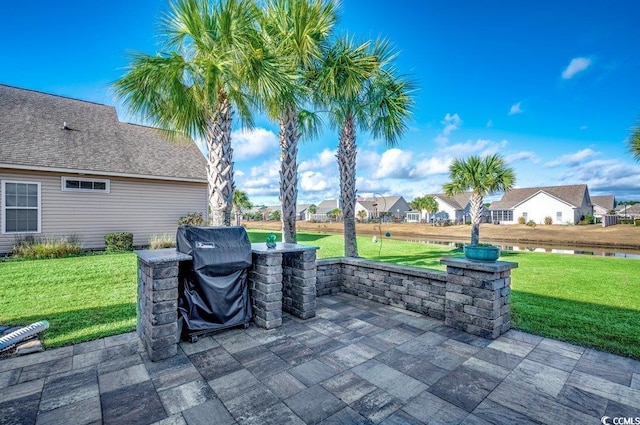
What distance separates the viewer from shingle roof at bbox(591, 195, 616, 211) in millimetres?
44647

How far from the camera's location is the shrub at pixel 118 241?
9.94 metres

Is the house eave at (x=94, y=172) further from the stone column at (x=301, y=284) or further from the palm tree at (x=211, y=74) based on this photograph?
the stone column at (x=301, y=284)

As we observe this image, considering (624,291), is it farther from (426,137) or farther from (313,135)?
(426,137)

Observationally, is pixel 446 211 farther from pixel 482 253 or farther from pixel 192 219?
pixel 482 253

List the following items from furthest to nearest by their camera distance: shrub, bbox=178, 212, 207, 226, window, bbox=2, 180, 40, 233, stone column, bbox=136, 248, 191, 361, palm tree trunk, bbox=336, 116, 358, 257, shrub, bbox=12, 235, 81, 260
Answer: shrub, bbox=178, 212, 207, 226 < window, bbox=2, 180, 40, 233 < shrub, bbox=12, 235, 81, 260 < palm tree trunk, bbox=336, 116, 358, 257 < stone column, bbox=136, 248, 191, 361

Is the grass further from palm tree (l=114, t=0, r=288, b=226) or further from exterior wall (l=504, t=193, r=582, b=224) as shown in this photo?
exterior wall (l=504, t=193, r=582, b=224)

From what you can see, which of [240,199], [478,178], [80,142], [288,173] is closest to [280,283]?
[288,173]

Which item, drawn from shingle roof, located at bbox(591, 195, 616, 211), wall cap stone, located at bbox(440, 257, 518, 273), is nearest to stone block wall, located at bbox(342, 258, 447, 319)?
wall cap stone, located at bbox(440, 257, 518, 273)

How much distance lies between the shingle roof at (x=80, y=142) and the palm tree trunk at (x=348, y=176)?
5113 mm

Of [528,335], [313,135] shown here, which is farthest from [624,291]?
[313,135]

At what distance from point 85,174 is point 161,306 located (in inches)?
381

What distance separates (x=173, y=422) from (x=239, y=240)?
2016 mm

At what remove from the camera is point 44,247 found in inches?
334

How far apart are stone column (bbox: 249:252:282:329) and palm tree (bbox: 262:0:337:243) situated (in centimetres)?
216
